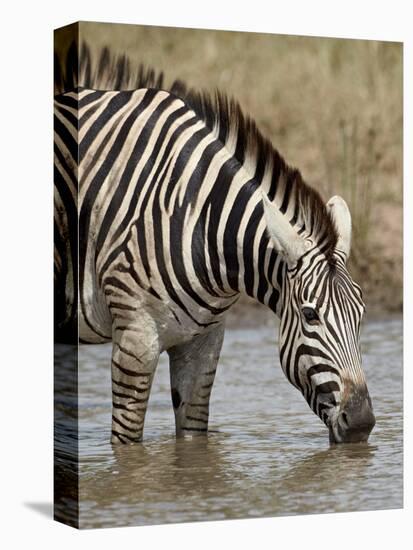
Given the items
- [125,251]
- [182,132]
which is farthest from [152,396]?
[182,132]

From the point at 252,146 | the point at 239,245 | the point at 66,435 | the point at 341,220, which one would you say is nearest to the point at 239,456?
the point at 66,435

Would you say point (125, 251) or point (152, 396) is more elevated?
point (125, 251)

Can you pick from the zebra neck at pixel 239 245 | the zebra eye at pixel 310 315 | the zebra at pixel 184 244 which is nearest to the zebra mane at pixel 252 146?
the zebra at pixel 184 244

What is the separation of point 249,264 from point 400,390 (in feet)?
5.32

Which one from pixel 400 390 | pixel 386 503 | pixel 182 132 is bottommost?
pixel 386 503

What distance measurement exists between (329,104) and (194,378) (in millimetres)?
2085

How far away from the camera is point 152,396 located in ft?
35.8

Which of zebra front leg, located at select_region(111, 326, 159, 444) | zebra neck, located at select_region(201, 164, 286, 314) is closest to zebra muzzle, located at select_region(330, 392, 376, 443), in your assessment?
zebra neck, located at select_region(201, 164, 286, 314)

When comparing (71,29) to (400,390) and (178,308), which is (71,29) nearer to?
(178,308)

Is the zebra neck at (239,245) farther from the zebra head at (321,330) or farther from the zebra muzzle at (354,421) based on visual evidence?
the zebra muzzle at (354,421)

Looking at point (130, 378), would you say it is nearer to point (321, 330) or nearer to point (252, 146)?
Answer: point (321, 330)

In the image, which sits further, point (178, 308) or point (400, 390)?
point (400, 390)

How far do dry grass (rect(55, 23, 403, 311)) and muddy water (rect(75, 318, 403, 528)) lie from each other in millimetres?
918

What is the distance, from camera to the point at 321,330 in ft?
35.3
